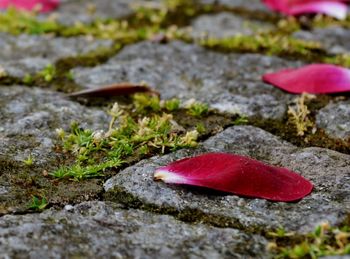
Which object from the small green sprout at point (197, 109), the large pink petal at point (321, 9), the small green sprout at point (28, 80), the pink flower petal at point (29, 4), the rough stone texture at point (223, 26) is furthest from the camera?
the pink flower petal at point (29, 4)

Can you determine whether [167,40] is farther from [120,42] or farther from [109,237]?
[109,237]

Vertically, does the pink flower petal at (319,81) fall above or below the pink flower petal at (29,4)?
below

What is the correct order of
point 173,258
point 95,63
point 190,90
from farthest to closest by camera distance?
1. point 95,63
2. point 190,90
3. point 173,258

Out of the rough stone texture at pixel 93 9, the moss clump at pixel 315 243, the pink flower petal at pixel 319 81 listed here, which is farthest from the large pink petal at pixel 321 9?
the moss clump at pixel 315 243

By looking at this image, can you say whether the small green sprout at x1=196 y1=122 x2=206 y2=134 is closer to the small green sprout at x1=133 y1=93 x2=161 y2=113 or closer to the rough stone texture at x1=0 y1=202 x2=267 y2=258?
the small green sprout at x1=133 y1=93 x2=161 y2=113

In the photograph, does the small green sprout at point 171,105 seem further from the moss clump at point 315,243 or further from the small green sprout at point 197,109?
the moss clump at point 315,243

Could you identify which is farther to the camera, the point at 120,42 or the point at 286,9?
the point at 286,9

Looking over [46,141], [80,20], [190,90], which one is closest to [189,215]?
[46,141]
